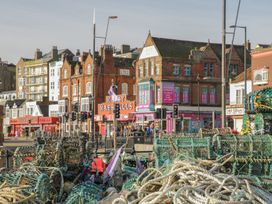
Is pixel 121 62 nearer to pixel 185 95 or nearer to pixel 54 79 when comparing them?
pixel 185 95

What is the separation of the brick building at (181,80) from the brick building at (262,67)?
475 inches

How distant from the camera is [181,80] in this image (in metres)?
56.0

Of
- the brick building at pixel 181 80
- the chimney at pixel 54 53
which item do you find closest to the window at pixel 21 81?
the chimney at pixel 54 53

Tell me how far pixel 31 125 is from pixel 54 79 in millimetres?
14687

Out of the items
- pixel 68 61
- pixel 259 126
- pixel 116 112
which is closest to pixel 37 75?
pixel 68 61

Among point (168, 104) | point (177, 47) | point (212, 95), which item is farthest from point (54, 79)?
point (168, 104)

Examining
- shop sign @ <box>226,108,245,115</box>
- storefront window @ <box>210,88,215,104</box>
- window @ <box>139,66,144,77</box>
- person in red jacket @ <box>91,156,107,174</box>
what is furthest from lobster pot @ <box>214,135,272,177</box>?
window @ <box>139,66,144,77</box>

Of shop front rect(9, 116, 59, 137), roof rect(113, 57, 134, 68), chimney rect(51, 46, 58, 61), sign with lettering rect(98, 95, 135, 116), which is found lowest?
shop front rect(9, 116, 59, 137)

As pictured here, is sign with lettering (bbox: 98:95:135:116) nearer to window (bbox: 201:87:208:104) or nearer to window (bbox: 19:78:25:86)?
window (bbox: 201:87:208:104)

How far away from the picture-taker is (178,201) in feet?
18.2

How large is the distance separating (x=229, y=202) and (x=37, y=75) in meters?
96.5

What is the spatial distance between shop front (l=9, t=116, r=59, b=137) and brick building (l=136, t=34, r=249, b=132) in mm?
19918

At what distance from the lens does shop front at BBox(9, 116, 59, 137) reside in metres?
75.9

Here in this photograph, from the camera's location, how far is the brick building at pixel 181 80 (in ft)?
180
